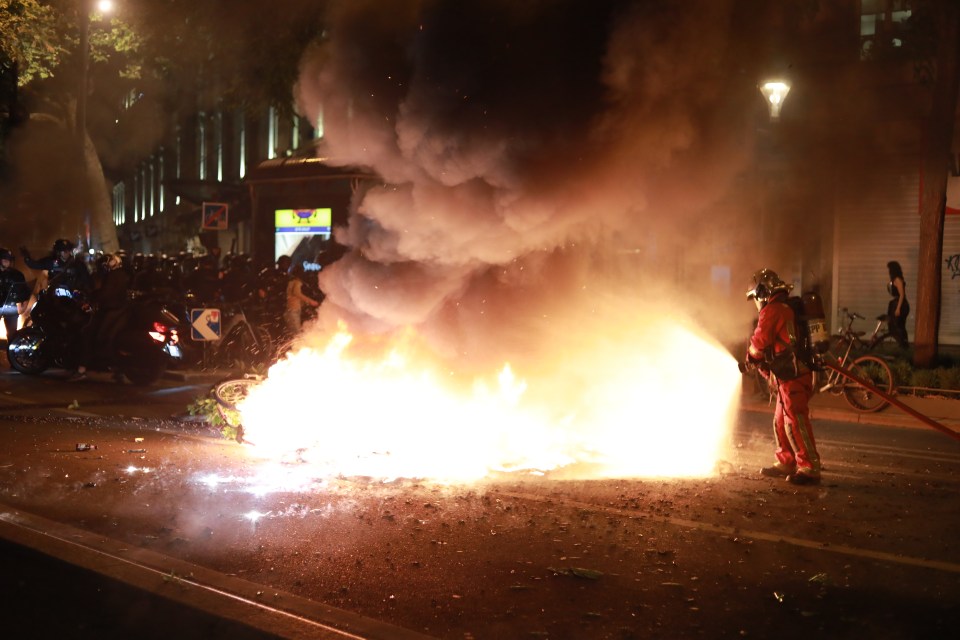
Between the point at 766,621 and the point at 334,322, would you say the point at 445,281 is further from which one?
the point at 766,621

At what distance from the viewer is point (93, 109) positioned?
3469 centimetres

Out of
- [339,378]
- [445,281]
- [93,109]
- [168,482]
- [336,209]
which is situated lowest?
[168,482]

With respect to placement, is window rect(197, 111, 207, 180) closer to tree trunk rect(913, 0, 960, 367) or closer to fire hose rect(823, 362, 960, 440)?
tree trunk rect(913, 0, 960, 367)

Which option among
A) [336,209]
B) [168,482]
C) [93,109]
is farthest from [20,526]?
[93,109]

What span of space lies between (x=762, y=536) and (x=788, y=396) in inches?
73.0

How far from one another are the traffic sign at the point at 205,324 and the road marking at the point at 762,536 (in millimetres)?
6889

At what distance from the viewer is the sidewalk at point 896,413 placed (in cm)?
1059

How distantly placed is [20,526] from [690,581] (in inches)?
153

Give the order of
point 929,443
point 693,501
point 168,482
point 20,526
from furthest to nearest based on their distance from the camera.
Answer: point 929,443, point 168,482, point 693,501, point 20,526

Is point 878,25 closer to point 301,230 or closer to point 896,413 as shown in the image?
point 896,413

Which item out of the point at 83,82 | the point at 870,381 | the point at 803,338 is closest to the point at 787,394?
the point at 803,338

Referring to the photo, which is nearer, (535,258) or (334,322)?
(334,322)

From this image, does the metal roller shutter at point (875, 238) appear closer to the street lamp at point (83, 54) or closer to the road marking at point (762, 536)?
the road marking at point (762, 536)

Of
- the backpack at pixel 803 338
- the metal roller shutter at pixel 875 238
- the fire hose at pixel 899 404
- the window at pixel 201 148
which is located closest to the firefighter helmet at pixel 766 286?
the backpack at pixel 803 338
